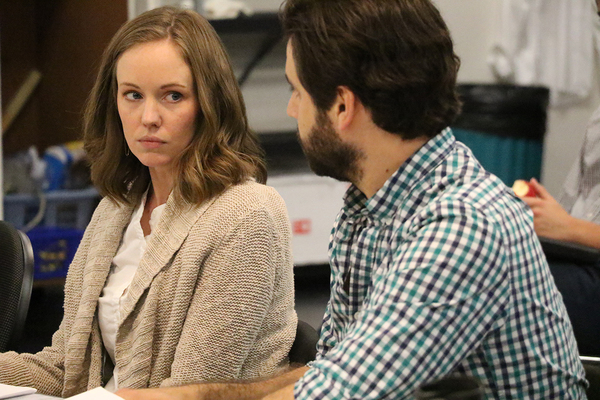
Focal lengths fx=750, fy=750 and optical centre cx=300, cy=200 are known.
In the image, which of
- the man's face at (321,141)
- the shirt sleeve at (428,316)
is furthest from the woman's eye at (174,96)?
the shirt sleeve at (428,316)

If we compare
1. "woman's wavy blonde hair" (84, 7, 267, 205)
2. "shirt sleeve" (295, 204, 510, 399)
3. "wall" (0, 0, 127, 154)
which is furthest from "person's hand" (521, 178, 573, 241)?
"wall" (0, 0, 127, 154)

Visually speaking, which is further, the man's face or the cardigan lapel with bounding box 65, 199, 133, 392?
the cardigan lapel with bounding box 65, 199, 133, 392

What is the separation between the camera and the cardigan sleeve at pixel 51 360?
4.79ft

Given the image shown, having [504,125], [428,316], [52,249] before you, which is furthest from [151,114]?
[504,125]

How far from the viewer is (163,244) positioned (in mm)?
1439

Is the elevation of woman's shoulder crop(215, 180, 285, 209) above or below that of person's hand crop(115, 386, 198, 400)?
above

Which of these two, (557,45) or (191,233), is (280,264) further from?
(557,45)

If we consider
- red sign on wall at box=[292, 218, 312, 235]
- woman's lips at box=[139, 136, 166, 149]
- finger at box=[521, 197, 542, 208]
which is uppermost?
woman's lips at box=[139, 136, 166, 149]

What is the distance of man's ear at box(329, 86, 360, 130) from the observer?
1054mm

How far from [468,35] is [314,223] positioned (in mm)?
1446

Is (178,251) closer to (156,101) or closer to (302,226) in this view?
(156,101)

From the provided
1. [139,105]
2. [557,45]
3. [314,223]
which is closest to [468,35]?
[557,45]

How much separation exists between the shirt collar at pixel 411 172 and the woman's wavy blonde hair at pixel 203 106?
47 centimetres

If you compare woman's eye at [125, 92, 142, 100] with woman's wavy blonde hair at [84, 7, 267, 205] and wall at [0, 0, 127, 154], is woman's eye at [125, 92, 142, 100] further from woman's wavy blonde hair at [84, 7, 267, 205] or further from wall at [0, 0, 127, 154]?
wall at [0, 0, 127, 154]
